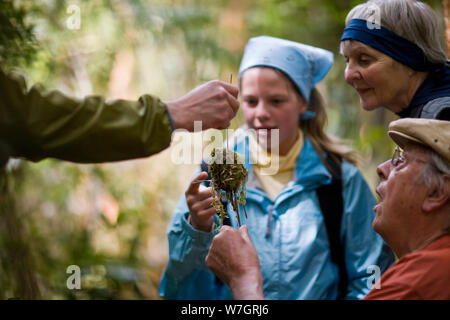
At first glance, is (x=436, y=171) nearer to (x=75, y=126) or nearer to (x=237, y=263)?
(x=237, y=263)

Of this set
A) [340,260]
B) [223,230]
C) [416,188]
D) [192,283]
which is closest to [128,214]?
[192,283]

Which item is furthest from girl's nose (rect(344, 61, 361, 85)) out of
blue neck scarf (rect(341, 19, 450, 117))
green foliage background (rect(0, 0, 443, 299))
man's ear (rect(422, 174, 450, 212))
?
green foliage background (rect(0, 0, 443, 299))

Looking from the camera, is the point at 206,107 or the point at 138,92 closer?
the point at 206,107

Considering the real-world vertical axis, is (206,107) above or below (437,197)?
above

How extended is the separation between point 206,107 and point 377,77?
95 centimetres

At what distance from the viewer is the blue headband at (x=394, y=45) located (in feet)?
7.54

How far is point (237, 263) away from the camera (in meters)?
1.87

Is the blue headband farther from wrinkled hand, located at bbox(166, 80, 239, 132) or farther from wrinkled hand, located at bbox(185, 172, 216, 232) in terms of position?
wrinkled hand, located at bbox(185, 172, 216, 232)

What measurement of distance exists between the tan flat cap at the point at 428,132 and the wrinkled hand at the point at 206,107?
739 mm

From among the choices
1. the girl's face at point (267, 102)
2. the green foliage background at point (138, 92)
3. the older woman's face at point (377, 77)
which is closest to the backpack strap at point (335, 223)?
the girl's face at point (267, 102)

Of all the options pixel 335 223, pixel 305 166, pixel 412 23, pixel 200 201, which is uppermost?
pixel 412 23

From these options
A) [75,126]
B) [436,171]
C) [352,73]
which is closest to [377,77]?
[352,73]

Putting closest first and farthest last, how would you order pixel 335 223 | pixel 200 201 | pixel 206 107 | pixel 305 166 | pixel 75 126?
1. pixel 75 126
2. pixel 206 107
3. pixel 200 201
4. pixel 335 223
5. pixel 305 166

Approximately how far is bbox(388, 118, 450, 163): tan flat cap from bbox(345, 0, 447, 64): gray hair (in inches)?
23.4
